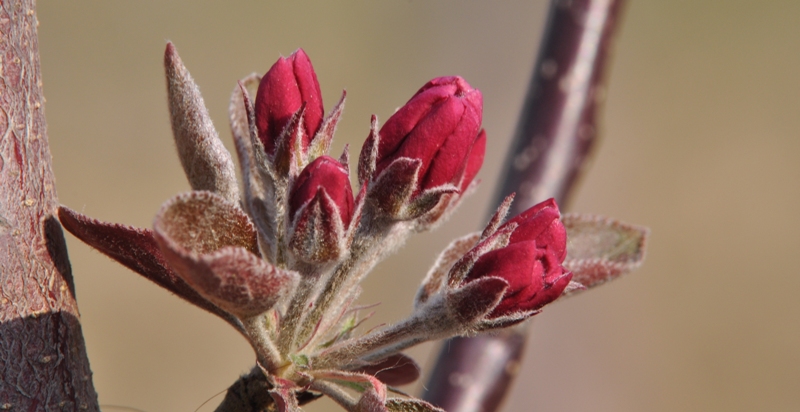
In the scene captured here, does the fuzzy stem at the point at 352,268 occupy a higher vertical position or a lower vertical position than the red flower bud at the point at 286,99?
lower

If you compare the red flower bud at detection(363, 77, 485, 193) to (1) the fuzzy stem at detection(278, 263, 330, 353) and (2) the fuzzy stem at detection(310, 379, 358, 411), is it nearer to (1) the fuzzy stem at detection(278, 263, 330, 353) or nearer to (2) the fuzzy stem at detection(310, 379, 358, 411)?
(1) the fuzzy stem at detection(278, 263, 330, 353)

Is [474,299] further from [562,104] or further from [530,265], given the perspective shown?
[562,104]

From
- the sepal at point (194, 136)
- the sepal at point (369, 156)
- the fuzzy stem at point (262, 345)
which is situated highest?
the sepal at point (194, 136)

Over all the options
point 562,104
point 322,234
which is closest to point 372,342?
point 322,234

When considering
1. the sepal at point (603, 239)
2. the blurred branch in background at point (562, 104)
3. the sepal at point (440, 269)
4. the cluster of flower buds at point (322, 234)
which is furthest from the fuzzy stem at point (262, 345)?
the blurred branch in background at point (562, 104)

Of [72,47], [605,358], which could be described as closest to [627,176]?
[605,358]

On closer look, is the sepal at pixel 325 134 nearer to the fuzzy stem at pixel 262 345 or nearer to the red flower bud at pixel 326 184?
the red flower bud at pixel 326 184

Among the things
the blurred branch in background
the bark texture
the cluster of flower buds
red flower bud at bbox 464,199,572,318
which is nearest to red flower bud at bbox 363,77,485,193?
the cluster of flower buds
